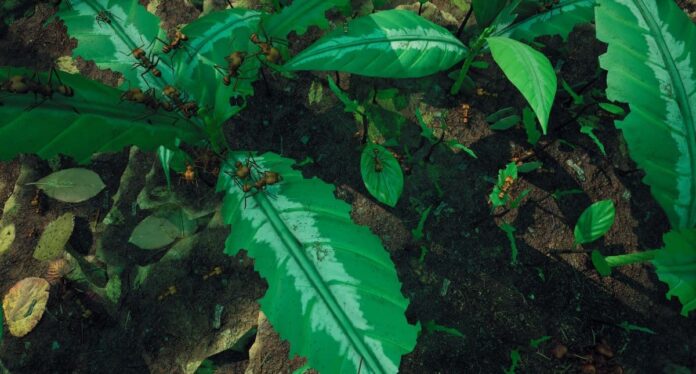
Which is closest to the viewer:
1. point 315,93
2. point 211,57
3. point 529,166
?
point 211,57

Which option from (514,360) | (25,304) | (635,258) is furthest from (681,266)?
(25,304)

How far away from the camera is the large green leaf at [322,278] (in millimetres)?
1632

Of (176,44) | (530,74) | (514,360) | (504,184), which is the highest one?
(176,44)

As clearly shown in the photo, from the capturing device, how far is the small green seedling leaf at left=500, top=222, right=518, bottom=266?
2469mm

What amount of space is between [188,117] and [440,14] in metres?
2.03

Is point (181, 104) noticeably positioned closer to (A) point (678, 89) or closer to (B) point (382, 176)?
(B) point (382, 176)

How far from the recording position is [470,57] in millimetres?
2510

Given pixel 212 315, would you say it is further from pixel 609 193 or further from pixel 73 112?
pixel 609 193

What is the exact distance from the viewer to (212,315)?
8.14 feet

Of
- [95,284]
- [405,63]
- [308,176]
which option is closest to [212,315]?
[95,284]

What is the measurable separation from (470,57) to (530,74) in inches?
22.1

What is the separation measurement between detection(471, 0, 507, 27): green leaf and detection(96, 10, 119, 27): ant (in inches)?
86.1

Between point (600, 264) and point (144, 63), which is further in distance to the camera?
point (600, 264)

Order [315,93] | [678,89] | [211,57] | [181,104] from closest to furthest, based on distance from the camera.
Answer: [678,89] → [181,104] → [211,57] → [315,93]
